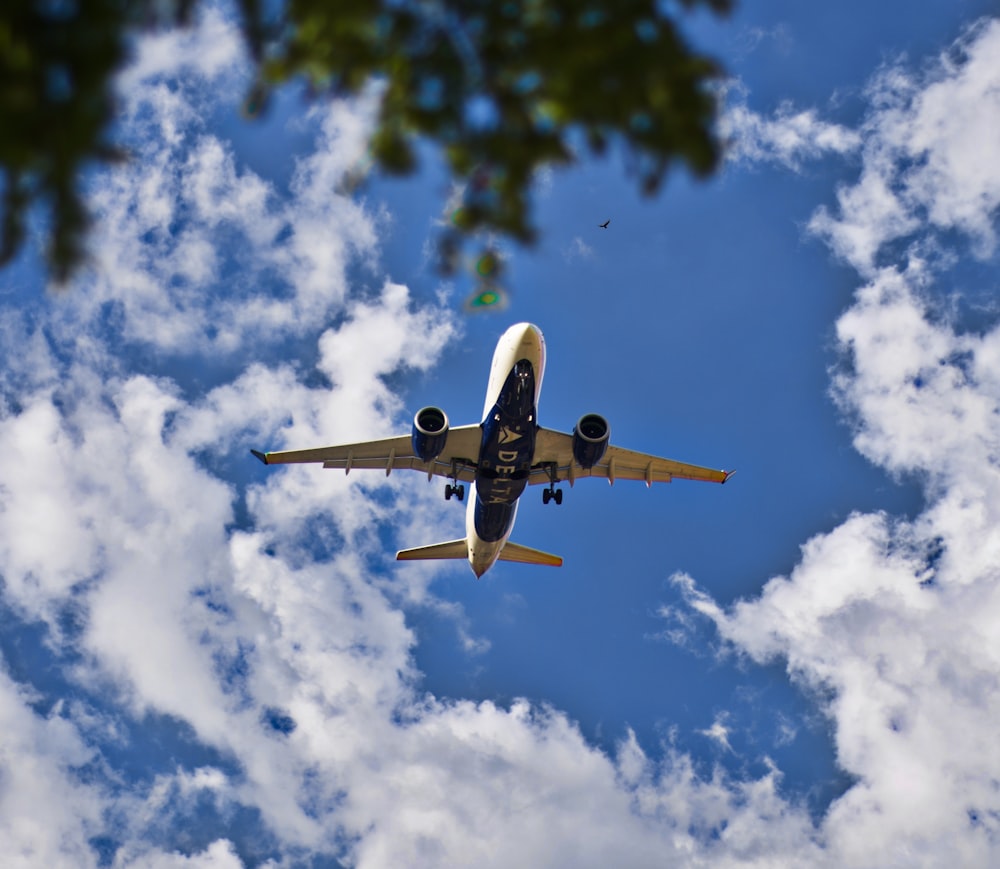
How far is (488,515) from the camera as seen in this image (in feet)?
152

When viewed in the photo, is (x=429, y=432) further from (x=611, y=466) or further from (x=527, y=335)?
(x=611, y=466)

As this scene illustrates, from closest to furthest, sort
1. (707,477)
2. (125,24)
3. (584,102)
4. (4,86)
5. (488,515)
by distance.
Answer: (4,86) < (125,24) < (584,102) < (488,515) < (707,477)

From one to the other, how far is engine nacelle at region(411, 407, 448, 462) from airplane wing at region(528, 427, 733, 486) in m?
5.00

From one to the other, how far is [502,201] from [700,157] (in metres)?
1.77

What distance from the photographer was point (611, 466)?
166ft

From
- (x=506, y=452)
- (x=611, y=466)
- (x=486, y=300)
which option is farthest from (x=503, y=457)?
(x=486, y=300)

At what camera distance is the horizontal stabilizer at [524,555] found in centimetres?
5450

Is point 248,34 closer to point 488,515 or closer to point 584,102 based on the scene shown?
point 584,102

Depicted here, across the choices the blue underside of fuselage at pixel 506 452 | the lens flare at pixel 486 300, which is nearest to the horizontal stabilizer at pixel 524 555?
the blue underside of fuselage at pixel 506 452

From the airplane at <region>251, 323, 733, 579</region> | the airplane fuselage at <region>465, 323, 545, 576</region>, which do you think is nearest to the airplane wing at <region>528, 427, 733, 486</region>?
the airplane at <region>251, 323, 733, 579</region>

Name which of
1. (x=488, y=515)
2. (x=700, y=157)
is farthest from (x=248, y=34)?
(x=488, y=515)

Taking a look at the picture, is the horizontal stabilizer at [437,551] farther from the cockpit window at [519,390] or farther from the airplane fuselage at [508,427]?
the cockpit window at [519,390]

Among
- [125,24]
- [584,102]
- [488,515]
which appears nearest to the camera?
[125,24]

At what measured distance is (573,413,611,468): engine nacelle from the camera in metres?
42.7
